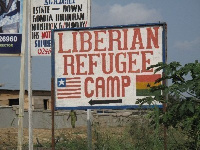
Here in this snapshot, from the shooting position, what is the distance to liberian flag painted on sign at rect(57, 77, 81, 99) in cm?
731

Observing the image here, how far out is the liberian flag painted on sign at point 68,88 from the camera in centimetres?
731

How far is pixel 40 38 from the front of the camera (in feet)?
32.7

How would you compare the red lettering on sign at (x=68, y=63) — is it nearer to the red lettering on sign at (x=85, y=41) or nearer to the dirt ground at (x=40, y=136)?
the red lettering on sign at (x=85, y=41)

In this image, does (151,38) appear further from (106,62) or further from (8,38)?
(8,38)

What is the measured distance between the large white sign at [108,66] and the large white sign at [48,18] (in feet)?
8.01

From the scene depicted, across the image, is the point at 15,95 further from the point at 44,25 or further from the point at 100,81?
the point at 100,81

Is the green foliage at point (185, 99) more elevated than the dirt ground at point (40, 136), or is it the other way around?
the green foliage at point (185, 99)

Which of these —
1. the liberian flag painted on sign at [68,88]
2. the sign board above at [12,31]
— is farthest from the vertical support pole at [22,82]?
the liberian flag painted on sign at [68,88]

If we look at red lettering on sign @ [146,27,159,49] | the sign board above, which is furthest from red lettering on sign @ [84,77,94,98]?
the sign board above

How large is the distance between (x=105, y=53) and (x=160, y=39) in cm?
105

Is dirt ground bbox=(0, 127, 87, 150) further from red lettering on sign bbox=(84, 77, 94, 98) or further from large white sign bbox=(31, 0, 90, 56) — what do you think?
large white sign bbox=(31, 0, 90, 56)

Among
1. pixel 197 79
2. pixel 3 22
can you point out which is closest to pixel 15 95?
pixel 3 22

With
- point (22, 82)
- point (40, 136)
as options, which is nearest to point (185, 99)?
point (22, 82)

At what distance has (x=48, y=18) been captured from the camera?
32.6ft
